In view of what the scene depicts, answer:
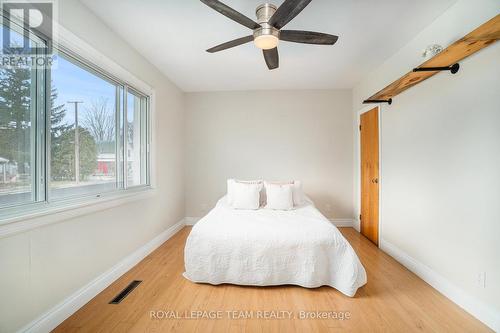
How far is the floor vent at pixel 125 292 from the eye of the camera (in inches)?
76.0

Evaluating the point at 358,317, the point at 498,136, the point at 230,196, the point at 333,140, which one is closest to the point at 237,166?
the point at 230,196

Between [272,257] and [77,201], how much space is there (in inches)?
70.8

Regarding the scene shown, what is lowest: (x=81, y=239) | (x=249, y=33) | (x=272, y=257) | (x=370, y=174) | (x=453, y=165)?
(x=272, y=257)

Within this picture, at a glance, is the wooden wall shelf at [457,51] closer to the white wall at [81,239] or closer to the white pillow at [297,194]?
the white pillow at [297,194]

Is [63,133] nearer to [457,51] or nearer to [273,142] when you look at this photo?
[273,142]

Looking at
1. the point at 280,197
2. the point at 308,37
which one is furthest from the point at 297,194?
the point at 308,37

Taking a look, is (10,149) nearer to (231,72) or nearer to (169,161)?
(169,161)

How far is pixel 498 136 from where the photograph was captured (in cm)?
155

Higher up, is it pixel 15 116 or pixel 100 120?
pixel 100 120

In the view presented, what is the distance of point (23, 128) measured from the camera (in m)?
1.50

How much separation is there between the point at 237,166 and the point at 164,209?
1501 mm

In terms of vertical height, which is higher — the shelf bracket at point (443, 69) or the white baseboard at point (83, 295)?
the shelf bracket at point (443, 69)

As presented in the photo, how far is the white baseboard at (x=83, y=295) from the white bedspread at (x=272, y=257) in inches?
30.0

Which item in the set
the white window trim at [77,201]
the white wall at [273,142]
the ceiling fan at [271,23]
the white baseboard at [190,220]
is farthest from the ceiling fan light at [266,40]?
the white baseboard at [190,220]
